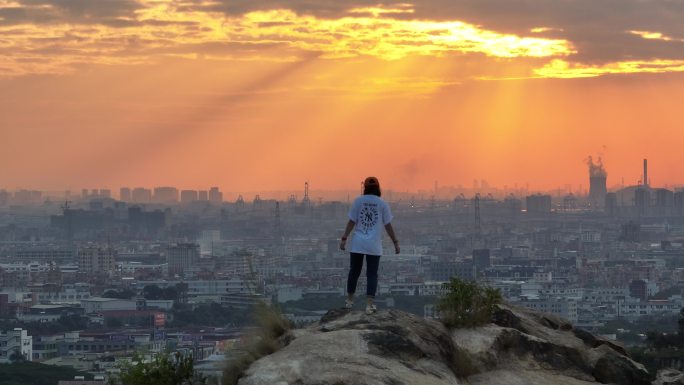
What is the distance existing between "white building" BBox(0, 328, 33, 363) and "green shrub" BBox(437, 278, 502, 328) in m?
64.6

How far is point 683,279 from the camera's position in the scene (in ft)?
454

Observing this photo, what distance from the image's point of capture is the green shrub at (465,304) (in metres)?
10.2

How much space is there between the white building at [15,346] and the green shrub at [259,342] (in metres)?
65.0

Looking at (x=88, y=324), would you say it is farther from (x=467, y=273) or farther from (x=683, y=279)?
(x=683, y=279)

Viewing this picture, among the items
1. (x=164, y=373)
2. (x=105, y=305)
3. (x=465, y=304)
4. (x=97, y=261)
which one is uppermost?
(x=465, y=304)

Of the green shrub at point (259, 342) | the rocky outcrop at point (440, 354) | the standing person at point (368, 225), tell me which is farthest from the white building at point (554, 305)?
the green shrub at point (259, 342)

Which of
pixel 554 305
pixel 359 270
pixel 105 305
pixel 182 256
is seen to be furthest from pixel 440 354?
pixel 182 256

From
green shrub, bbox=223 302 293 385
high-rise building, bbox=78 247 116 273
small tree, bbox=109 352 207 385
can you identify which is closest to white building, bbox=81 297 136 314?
high-rise building, bbox=78 247 116 273

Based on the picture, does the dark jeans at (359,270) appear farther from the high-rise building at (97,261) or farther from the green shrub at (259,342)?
the high-rise building at (97,261)

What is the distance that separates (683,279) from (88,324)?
60687 millimetres

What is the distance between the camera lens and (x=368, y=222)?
10.5 m

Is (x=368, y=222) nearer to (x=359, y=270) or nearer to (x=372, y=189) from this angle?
(x=372, y=189)

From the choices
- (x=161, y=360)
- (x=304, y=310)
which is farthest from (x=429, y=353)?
(x=304, y=310)

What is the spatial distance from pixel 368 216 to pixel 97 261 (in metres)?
143
